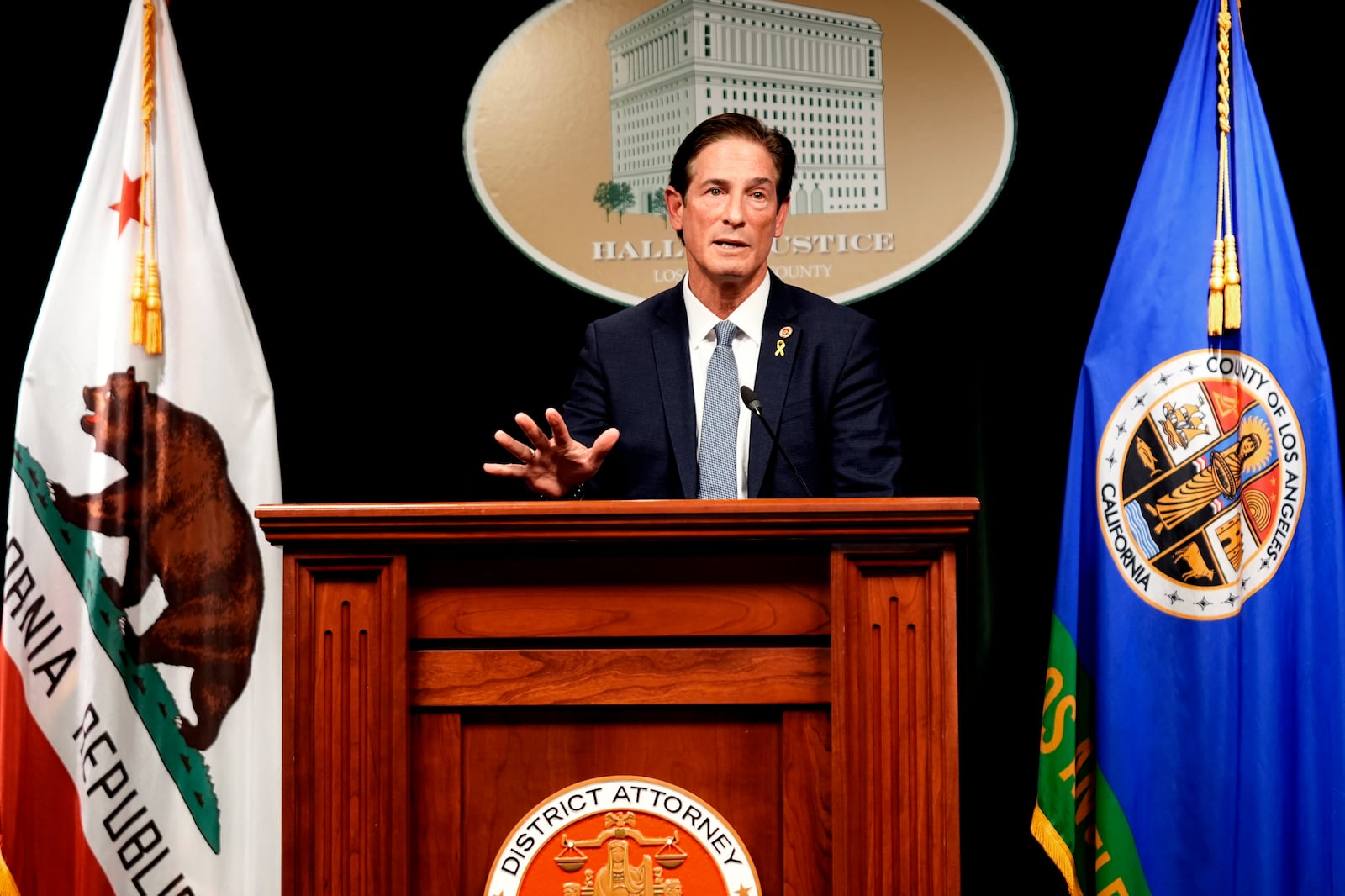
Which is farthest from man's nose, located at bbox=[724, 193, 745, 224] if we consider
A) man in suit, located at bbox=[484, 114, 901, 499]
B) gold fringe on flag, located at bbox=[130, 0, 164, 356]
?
gold fringe on flag, located at bbox=[130, 0, 164, 356]

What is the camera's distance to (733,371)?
2.27 meters

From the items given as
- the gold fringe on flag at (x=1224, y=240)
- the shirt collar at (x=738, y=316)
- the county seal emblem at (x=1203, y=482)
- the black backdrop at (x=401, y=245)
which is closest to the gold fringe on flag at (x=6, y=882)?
the black backdrop at (x=401, y=245)

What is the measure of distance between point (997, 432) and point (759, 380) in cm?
95

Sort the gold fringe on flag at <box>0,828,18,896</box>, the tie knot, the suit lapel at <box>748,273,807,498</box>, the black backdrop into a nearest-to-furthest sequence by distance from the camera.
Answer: the suit lapel at <box>748,273,807,498</box>
the tie knot
the gold fringe on flag at <box>0,828,18,896</box>
the black backdrop

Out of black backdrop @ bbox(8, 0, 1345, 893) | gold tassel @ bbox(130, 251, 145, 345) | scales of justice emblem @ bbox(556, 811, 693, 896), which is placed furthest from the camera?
black backdrop @ bbox(8, 0, 1345, 893)

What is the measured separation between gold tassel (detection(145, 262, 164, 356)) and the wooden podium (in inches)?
52.4

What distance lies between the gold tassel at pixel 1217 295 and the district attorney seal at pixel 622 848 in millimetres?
1591

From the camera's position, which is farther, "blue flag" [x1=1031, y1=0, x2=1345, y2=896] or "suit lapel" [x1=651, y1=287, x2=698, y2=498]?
"blue flag" [x1=1031, y1=0, x2=1345, y2=896]

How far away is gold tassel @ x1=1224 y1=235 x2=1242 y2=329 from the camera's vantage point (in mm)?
2426

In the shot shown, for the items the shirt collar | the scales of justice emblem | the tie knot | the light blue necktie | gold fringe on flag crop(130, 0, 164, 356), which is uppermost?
gold fringe on flag crop(130, 0, 164, 356)

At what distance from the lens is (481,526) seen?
1.46 m

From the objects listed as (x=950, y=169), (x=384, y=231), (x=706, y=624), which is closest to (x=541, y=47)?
(x=384, y=231)

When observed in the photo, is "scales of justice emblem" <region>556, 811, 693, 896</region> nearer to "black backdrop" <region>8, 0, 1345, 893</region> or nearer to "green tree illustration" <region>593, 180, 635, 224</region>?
"black backdrop" <region>8, 0, 1345, 893</region>

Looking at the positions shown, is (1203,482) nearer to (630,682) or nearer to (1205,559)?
(1205,559)
